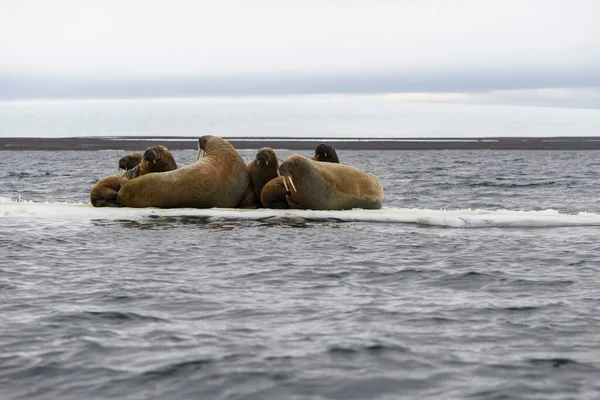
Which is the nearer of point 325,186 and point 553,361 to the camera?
point 553,361

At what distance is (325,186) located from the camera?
1592cm

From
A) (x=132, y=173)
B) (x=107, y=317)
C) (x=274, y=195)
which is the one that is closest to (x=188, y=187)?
(x=132, y=173)

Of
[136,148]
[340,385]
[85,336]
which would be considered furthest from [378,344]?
[136,148]

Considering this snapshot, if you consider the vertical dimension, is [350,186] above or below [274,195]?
above

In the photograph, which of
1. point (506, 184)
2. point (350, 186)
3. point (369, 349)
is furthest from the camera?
point (506, 184)

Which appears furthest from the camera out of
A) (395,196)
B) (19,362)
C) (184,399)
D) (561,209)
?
(395,196)

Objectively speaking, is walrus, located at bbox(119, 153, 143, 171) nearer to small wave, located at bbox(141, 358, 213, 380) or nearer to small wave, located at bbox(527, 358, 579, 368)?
small wave, located at bbox(141, 358, 213, 380)

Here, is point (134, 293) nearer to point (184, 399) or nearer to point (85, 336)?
point (85, 336)

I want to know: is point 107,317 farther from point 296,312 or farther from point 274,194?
point 274,194

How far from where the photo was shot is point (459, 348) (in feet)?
22.8

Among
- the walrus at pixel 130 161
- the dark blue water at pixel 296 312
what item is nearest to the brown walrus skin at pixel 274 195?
the dark blue water at pixel 296 312

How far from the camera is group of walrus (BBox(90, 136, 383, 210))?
15742mm

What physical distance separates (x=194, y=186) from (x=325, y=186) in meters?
2.25

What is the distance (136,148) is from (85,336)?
81.4 metres
